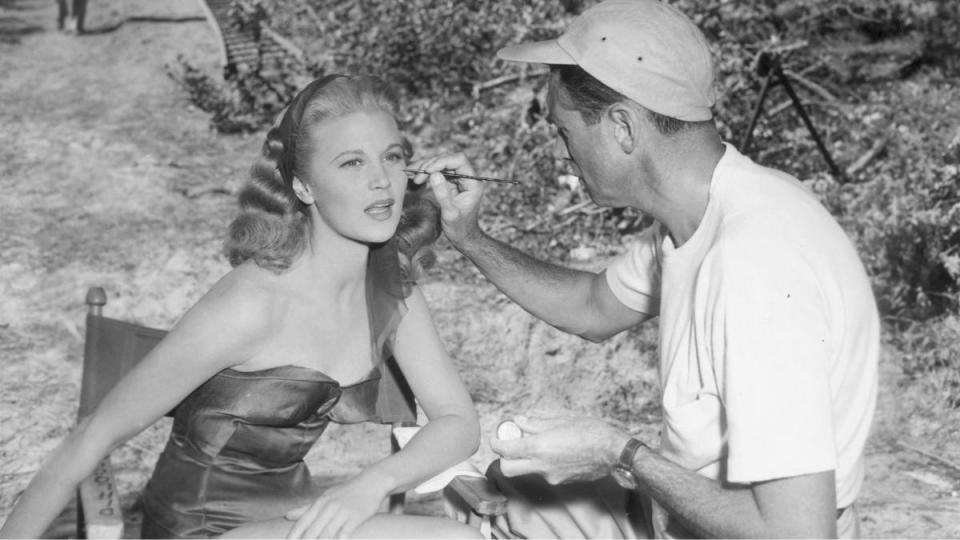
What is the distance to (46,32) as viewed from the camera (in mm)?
9305

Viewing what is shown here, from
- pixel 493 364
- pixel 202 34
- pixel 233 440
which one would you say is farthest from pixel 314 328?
pixel 202 34

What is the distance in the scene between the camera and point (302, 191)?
10.2 ft

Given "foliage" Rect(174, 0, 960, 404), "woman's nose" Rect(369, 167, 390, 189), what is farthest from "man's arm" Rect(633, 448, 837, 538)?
"foliage" Rect(174, 0, 960, 404)

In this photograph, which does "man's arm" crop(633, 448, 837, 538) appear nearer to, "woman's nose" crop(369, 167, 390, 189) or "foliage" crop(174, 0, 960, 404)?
"woman's nose" crop(369, 167, 390, 189)

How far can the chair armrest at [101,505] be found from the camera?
111 inches

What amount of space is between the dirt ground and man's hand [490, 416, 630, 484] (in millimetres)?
1811

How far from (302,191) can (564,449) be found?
92 cm

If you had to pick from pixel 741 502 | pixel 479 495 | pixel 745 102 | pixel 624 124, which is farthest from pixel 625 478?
pixel 745 102

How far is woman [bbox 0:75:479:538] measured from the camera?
114 inches

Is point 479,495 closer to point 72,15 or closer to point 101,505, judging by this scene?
point 101,505

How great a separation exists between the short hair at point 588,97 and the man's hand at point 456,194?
0.49 metres

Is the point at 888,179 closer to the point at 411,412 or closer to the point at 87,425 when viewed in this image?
the point at 411,412

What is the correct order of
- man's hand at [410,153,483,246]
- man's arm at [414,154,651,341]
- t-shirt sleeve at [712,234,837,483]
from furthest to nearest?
man's arm at [414,154,651,341], man's hand at [410,153,483,246], t-shirt sleeve at [712,234,837,483]

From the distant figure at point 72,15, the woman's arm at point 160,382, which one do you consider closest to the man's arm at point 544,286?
Result: the woman's arm at point 160,382
